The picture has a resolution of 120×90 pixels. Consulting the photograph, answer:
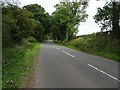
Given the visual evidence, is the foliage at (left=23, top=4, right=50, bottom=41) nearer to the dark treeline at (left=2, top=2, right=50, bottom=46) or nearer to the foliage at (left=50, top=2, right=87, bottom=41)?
the dark treeline at (left=2, top=2, right=50, bottom=46)

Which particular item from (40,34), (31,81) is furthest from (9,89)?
(40,34)

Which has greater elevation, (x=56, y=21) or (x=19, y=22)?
(x=56, y=21)

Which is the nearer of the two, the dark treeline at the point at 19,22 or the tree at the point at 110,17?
the dark treeline at the point at 19,22

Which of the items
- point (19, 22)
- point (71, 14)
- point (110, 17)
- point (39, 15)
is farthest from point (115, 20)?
point (39, 15)

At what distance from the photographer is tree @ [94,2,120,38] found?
39000 mm

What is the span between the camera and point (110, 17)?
1613 inches

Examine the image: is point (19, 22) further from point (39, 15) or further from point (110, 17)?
point (39, 15)

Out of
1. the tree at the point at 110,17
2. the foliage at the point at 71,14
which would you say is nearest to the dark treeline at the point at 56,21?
the foliage at the point at 71,14

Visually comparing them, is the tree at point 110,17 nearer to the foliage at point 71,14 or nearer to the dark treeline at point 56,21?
the dark treeline at point 56,21

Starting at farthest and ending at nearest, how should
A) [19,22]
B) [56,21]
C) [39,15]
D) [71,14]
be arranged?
[39,15]
[56,21]
[71,14]
[19,22]

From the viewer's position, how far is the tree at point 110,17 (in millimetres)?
39000

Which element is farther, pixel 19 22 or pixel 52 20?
pixel 52 20

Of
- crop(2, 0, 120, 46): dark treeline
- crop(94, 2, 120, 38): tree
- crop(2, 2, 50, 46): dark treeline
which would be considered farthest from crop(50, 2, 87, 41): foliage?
crop(94, 2, 120, 38): tree

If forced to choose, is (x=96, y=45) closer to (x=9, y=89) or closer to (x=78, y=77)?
(x=78, y=77)
